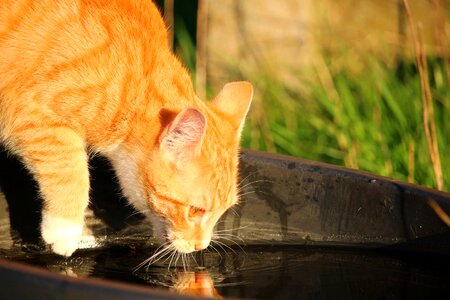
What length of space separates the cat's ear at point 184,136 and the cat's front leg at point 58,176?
0.33m

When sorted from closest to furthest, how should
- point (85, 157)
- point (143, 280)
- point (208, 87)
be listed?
point (143, 280) < point (85, 157) < point (208, 87)

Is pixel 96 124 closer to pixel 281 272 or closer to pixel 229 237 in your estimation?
pixel 229 237

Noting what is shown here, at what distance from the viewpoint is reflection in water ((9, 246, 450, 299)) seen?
8.88ft

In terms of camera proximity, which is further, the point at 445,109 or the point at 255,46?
the point at 255,46

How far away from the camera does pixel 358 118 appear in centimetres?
427

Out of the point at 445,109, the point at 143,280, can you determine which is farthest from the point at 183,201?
the point at 445,109

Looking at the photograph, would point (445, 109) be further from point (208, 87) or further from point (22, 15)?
point (22, 15)

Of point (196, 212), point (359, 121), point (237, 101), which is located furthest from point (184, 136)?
point (359, 121)

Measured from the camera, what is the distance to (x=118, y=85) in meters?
2.90

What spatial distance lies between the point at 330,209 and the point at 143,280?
2.26ft

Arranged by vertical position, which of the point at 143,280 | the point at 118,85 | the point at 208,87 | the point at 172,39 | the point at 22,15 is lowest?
the point at 143,280

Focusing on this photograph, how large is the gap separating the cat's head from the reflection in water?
0.43ft

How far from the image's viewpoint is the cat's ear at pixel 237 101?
3.09 m

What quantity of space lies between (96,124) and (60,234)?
0.39 meters
